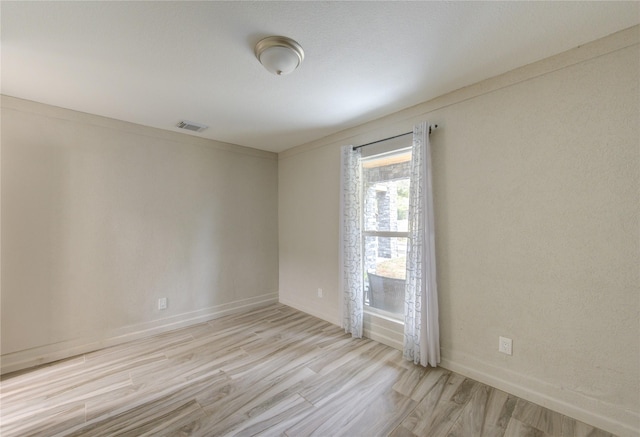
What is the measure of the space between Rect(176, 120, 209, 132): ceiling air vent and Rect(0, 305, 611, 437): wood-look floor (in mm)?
2423

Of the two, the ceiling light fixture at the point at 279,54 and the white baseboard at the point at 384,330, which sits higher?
the ceiling light fixture at the point at 279,54

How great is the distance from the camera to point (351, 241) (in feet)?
9.58

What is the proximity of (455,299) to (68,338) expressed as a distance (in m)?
3.64

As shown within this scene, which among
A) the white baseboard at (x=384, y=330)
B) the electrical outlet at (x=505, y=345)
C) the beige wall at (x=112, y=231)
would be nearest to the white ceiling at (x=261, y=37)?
the beige wall at (x=112, y=231)

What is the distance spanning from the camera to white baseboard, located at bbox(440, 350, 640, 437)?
1.52m

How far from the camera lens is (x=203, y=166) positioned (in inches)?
133

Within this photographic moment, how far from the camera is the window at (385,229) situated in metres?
2.67

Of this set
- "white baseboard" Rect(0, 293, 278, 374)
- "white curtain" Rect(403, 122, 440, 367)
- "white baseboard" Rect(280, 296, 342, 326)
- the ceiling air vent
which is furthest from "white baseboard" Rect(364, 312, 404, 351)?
the ceiling air vent

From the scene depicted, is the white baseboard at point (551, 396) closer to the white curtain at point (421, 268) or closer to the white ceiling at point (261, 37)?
the white curtain at point (421, 268)

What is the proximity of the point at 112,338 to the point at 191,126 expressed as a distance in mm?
2453

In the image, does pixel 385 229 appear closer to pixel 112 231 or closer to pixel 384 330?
pixel 384 330

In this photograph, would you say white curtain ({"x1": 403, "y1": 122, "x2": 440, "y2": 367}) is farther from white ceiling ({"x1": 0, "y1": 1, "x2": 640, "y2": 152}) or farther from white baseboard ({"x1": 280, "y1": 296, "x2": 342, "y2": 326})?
white baseboard ({"x1": 280, "y1": 296, "x2": 342, "y2": 326})

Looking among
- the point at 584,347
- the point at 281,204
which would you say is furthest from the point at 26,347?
the point at 584,347

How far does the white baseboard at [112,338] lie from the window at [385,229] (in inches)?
74.9
